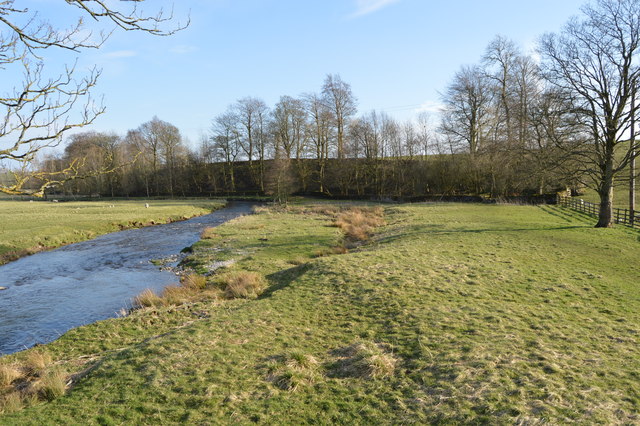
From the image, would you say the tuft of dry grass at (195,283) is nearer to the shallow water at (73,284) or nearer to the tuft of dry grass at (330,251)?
the shallow water at (73,284)

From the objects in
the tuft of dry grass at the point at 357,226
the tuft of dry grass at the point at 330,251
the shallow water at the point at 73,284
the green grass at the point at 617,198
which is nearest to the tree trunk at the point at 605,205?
the tuft of dry grass at the point at 357,226

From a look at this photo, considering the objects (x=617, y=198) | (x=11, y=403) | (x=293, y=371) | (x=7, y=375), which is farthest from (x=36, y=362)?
(x=617, y=198)

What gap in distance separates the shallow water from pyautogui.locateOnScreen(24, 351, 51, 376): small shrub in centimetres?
176

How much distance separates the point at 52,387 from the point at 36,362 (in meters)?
2.08

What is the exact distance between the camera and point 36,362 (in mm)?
7801

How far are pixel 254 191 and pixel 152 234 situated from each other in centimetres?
4524

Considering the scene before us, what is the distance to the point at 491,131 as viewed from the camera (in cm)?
4934

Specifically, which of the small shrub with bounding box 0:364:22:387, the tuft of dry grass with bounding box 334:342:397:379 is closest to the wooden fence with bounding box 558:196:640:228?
the tuft of dry grass with bounding box 334:342:397:379

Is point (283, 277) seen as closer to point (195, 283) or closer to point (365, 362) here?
point (195, 283)

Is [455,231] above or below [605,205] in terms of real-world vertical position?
below

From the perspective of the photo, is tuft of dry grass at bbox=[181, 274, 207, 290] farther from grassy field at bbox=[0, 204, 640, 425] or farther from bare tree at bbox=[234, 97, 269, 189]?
bare tree at bbox=[234, 97, 269, 189]

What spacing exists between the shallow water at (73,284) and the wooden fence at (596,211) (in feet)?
89.7

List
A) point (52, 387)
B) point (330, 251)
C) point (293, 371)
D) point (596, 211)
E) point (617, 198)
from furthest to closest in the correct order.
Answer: point (617, 198) < point (596, 211) < point (330, 251) < point (293, 371) < point (52, 387)

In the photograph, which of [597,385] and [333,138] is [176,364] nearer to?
[597,385]
